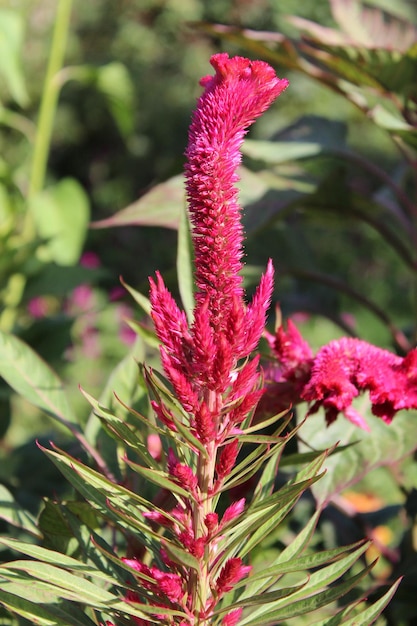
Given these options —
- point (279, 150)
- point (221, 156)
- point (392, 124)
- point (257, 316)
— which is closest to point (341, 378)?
point (257, 316)

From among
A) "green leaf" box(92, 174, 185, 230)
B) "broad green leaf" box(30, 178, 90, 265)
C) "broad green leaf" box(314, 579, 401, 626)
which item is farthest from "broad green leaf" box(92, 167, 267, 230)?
"broad green leaf" box(30, 178, 90, 265)

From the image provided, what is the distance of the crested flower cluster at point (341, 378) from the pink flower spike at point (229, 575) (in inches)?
7.1

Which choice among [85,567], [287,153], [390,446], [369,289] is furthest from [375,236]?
[85,567]

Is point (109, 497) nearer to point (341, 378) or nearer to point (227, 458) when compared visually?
point (227, 458)

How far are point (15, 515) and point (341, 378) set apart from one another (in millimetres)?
403

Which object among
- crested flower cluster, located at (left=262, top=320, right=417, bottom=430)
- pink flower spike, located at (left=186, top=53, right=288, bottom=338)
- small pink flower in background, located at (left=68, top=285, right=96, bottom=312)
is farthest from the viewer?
small pink flower in background, located at (left=68, top=285, right=96, bottom=312)

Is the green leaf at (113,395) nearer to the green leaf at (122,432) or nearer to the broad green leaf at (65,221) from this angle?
the green leaf at (122,432)

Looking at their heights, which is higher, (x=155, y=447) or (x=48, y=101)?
(x=48, y=101)

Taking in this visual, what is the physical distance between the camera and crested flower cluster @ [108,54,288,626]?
0.63 metres

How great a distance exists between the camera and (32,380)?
0.93m

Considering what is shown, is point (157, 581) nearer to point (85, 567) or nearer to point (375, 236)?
point (85, 567)

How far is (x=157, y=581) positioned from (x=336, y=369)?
0.85 ft

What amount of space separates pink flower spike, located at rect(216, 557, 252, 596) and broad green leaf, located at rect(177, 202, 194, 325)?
264mm

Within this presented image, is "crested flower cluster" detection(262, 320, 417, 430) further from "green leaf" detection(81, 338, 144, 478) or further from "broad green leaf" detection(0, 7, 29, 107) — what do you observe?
"broad green leaf" detection(0, 7, 29, 107)
